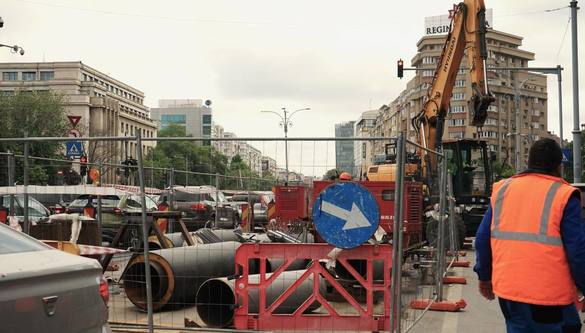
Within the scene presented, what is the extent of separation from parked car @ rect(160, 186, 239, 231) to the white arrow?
169 inches

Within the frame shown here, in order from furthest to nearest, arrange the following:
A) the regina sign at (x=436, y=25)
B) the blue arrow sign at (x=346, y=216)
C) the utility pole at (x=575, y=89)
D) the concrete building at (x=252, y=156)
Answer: the regina sign at (x=436, y=25)
the utility pole at (x=575, y=89)
the concrete building at (x=252, y=156)
the blue arrow sign at (x=346, y=216)

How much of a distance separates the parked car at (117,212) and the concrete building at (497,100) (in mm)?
96804

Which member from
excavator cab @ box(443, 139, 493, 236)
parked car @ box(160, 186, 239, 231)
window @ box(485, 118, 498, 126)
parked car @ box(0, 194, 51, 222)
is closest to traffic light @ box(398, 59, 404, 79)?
excavator cab @ box(443, 139, 493, 236)

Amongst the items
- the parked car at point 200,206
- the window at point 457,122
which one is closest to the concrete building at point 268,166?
the parked car at point 200,206

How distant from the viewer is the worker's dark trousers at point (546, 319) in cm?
397

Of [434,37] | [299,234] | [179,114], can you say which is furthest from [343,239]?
[179,114]

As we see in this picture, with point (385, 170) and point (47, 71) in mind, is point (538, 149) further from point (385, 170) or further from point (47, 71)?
point (47, 71)

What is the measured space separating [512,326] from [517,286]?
27 centimetres

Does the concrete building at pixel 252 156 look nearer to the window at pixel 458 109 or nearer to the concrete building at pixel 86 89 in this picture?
the concrete building at pixel 86 89

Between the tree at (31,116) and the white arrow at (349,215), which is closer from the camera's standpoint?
the white arrow at (349,215)

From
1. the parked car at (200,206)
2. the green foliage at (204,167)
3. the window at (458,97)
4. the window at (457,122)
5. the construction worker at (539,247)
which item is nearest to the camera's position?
the construction worker at (539,247)

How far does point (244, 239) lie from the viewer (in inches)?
417

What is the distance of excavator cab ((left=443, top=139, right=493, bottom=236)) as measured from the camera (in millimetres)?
19641

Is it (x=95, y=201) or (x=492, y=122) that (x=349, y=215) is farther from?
(x=492, y=122)
